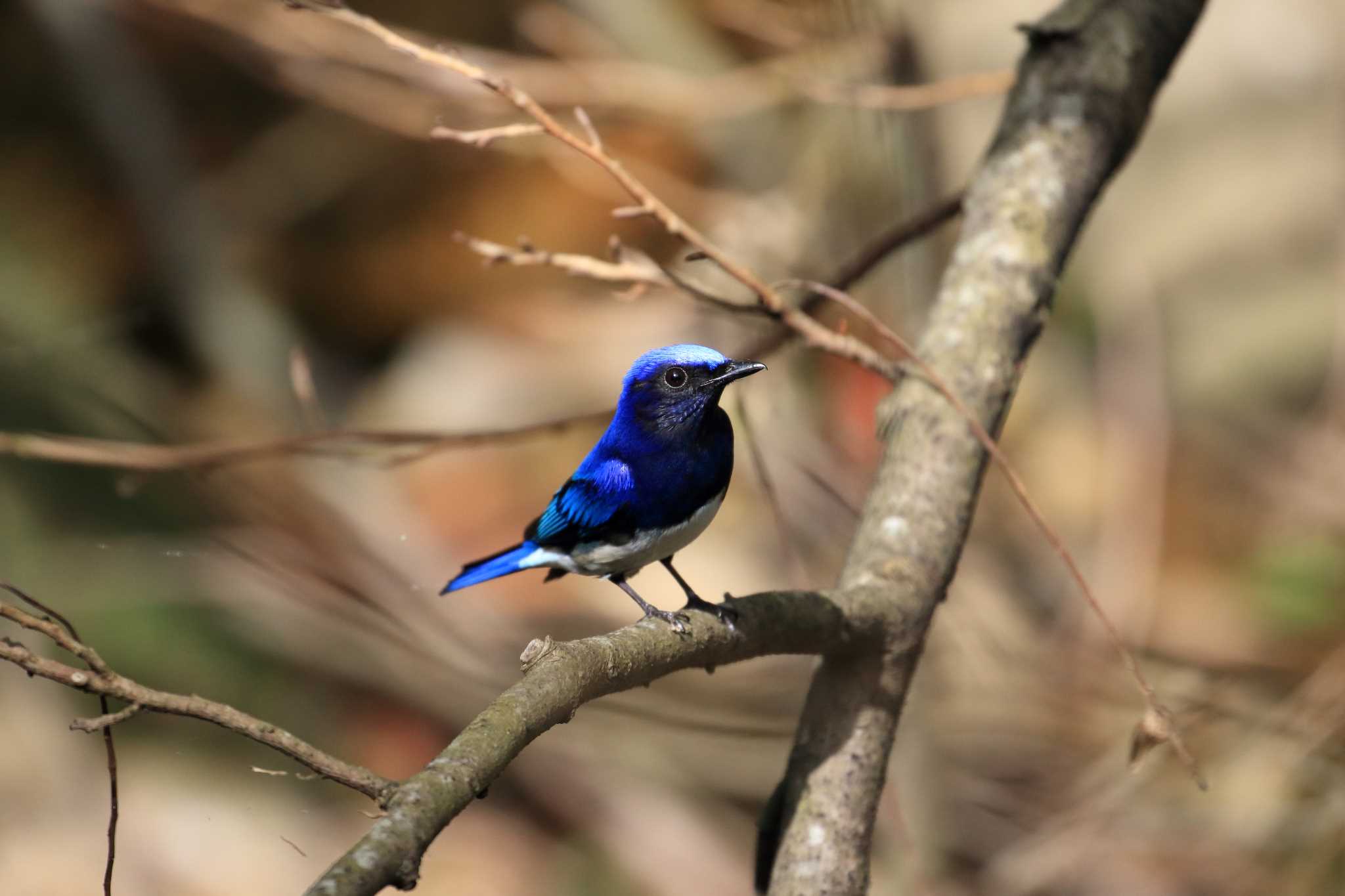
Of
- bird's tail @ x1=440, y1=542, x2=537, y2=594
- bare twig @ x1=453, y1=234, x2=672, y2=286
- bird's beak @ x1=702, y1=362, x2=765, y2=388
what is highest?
bare twig @ x1=453, y1=234, x2=672, y2=286

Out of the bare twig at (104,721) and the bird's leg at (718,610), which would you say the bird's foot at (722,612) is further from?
the bare twig at (104,721)

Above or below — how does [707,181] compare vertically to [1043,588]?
above

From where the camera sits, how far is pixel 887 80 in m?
5.32

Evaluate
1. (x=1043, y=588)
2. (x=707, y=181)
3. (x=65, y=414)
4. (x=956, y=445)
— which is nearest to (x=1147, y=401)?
(x=1043, y=588)

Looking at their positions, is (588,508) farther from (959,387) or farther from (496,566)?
(959,387)

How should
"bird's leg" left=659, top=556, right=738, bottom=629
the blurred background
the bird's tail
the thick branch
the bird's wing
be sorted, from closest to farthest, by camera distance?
the thick branch, "bird's leg" left=659, top=556, right=738, bottom=629, the bird's wing, the bird's tail, the blurred background

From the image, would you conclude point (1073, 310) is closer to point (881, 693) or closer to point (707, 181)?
point (707, 181)

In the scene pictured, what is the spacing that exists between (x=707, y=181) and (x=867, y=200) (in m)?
2.65

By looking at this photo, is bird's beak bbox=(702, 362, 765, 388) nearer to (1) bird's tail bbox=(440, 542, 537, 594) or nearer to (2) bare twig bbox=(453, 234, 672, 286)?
(2) bare twig bbox=(453, 234, 672, 286)

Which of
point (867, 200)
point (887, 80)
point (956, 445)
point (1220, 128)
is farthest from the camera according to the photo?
point (1220, 128)

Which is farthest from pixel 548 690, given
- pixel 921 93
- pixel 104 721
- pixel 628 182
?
pixel 921 93

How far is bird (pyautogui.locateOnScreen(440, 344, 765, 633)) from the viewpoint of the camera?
104 inches

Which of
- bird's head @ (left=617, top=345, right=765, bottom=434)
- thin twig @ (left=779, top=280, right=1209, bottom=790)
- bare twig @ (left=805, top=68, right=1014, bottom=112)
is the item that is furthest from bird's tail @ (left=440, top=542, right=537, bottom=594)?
bare twig @ (left=805, top=68, right=1014, bottom=112)

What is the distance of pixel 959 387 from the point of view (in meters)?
2.83
